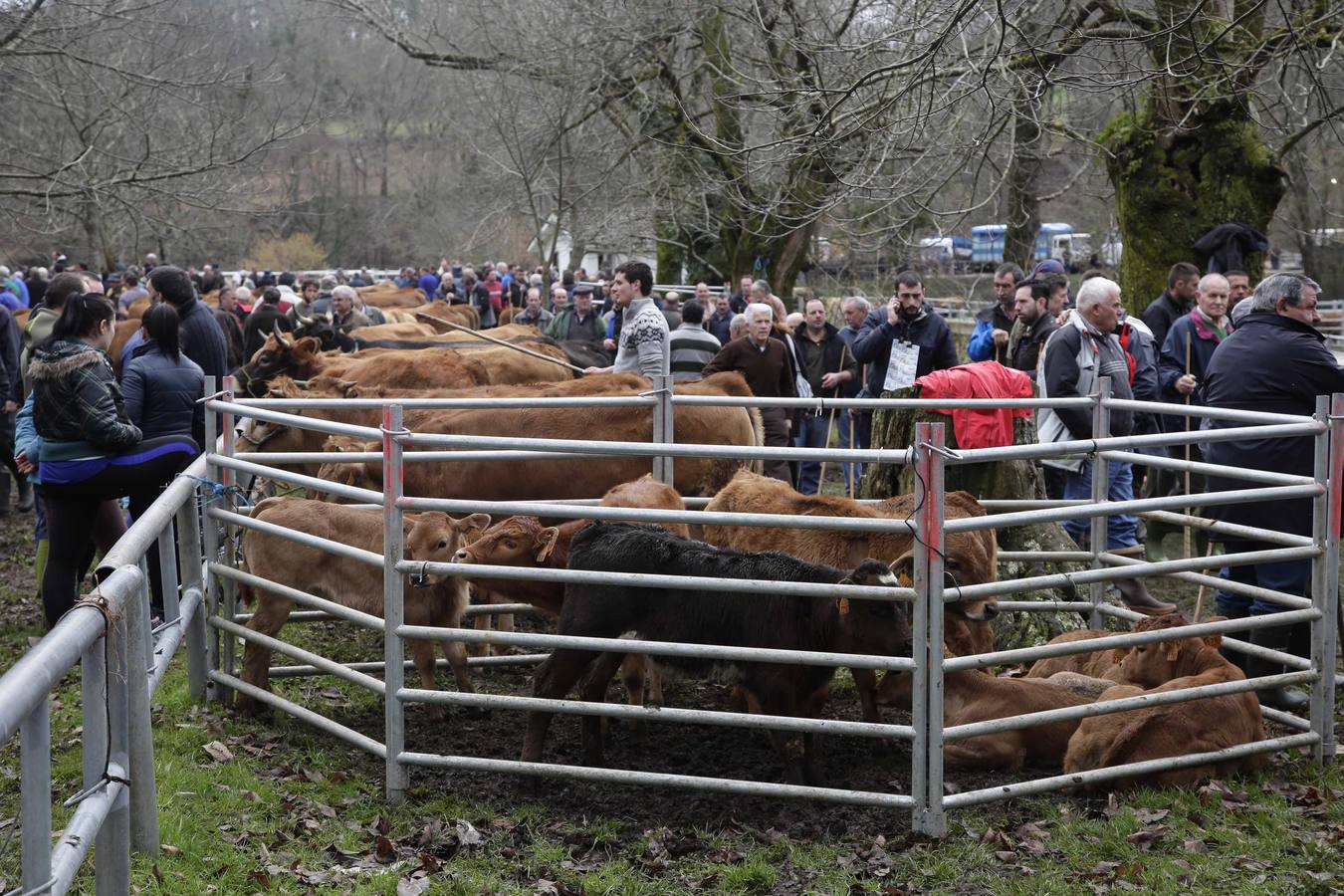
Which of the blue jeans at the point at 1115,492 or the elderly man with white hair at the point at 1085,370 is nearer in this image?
the elderly man with white hair at the point at 1085,370

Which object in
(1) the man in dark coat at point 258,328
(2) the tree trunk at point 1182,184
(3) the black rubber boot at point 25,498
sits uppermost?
(2) the tree trunk at point 1182,184

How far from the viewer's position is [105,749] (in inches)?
141

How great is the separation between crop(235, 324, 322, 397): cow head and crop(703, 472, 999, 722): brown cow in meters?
7.94

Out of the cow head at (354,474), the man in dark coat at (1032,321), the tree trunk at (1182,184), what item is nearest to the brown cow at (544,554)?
the cow head at (354,474)

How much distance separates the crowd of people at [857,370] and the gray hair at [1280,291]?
11 millimetres

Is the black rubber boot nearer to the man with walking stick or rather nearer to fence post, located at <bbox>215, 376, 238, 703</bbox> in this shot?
fence post, located at <bbox>215, 376, 238, 703</bbox>

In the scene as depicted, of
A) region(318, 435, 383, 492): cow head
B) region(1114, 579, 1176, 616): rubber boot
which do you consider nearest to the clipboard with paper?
region(1114, 579, 1176, 616): rubber boot

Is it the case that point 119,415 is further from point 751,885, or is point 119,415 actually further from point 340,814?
point 751,885

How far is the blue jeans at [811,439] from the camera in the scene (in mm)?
12195

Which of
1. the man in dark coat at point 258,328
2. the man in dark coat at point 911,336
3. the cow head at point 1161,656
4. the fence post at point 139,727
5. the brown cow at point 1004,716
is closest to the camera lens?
the fence post at point 139,727

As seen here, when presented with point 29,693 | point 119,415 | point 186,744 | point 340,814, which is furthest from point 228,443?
point 29,693

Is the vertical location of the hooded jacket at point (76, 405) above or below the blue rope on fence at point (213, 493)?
above

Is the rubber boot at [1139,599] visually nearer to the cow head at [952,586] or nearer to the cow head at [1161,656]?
the cow head at [1161,656]

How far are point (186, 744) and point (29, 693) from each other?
3472 millimetres
